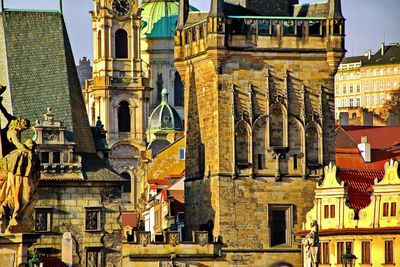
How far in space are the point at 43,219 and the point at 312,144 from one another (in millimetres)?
11732

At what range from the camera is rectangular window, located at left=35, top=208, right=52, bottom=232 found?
79.2 metres

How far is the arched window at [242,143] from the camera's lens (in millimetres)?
79875

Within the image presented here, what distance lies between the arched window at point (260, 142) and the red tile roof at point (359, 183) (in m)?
5.08

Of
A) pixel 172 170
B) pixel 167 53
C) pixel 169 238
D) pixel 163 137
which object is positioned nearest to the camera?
pixel 169 238

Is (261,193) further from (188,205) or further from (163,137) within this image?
(163,137)

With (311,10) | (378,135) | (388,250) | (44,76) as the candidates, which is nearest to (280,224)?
(388,250)

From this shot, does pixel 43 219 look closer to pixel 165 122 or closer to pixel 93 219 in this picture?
pixel 93 219

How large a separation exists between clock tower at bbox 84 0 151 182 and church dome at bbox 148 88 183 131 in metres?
1.66

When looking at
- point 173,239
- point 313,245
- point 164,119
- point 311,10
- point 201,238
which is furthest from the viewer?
point 164,119

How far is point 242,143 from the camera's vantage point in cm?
8012

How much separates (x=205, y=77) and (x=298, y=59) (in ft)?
13.1

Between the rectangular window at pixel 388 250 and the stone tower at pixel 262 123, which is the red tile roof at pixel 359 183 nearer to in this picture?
the stone tower at pixel 262 123

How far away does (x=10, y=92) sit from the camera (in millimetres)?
82000

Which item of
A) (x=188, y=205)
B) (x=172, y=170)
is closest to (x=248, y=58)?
(x=188, y=205)
